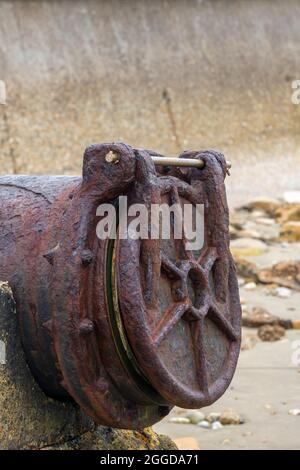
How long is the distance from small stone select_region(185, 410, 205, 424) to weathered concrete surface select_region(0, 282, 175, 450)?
5.80 feet

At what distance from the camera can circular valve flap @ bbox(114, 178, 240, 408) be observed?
5.75 feet

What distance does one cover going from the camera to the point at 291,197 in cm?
1266

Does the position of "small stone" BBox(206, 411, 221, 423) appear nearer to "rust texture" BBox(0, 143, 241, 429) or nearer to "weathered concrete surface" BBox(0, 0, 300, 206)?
"rust texture" BBox(0, 143, 241, 429)

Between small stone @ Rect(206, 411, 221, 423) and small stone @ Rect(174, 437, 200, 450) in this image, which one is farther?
small stone @ Rect(206, 411, 221, 423)

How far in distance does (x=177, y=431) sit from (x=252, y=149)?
12520 millimetres

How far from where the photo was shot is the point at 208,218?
6.71ft

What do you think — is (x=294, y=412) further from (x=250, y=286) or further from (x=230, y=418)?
(x=250, y=286)

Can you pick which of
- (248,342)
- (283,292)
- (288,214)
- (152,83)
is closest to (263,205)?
(288,214)

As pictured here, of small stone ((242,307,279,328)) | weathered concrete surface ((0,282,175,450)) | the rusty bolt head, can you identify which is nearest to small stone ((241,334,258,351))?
small stone ((242,307,279,328))

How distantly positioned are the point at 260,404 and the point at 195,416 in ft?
1.14

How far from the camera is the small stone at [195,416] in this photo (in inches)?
153

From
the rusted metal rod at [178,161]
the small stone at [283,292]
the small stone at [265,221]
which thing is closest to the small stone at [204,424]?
the rusted metal rod at [178,161]

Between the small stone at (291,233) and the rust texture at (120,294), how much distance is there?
6.89m

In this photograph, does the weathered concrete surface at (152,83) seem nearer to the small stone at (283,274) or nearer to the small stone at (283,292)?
the small stone at (283,274)
